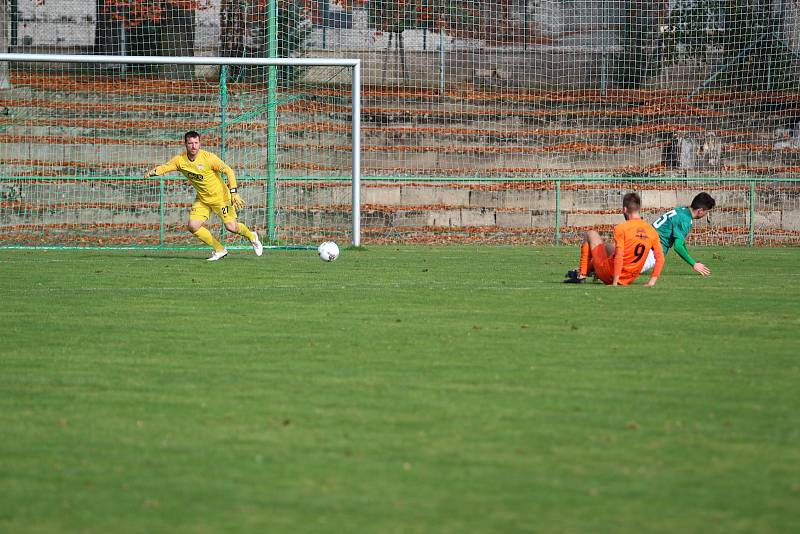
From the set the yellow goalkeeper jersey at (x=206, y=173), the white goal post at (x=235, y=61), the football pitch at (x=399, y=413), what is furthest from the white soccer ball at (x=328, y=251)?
the football pitch at (x=399, y=413)

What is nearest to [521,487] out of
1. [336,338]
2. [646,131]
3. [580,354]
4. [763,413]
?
[763,413]

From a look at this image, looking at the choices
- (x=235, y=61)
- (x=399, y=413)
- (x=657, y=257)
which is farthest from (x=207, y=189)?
(x=399, y=413)

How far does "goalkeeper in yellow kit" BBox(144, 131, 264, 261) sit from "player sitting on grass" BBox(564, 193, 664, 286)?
605 cm

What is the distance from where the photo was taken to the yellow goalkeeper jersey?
712 inches

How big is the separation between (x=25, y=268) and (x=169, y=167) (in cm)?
263

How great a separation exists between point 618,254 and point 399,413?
24.1 ft

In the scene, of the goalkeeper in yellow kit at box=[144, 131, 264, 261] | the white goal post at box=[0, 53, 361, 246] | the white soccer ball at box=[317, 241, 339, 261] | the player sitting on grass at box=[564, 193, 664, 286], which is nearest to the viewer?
the player sitting on grass at box=[564, 193, 664, 286]

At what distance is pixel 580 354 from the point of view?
26.9 feet

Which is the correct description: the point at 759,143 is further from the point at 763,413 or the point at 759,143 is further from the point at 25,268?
the point at 763,413

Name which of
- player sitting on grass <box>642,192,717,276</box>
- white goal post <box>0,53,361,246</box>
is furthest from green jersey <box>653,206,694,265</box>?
white goal post <box>0,53,361,246</box>

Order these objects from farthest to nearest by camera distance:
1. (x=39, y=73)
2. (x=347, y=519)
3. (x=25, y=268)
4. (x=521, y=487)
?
(x=39, y=73)
(x=25, y=268)
(x=521, y=487)
(x=347, y=519)

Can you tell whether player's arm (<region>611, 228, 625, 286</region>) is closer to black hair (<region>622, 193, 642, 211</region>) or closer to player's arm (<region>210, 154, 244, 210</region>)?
black hair (<region>622, 193, 642, 211</region>)

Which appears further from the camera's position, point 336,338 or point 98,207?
point 98,207

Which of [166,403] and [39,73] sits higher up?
[39,73]
